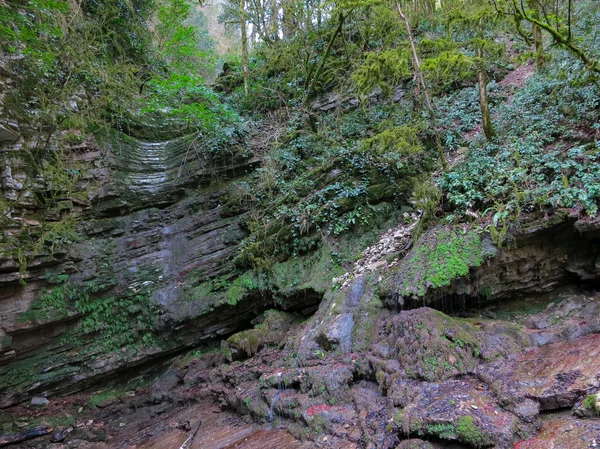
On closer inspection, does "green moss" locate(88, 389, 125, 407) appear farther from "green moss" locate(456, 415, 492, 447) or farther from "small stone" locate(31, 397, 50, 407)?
"green moss" locate(456, 415, 492, 447)

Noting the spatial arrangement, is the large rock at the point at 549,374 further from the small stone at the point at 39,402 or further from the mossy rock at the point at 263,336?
the small stone at the point at 39,402

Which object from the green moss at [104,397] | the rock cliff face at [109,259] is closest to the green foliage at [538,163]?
the rock cliff face at [109,259]

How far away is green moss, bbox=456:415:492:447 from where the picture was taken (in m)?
3.14

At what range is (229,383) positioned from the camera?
6.64m

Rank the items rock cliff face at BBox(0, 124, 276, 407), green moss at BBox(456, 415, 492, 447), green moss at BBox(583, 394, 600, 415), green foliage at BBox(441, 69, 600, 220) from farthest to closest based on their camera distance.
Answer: rock cliff face at BBox(0, 124, 276, 407) → green foliage at BBox(441, 69, 600, 220) → green moss at BBox(456, 415, 492, 447) → green moss at BBox(583, 394, 600, 415)

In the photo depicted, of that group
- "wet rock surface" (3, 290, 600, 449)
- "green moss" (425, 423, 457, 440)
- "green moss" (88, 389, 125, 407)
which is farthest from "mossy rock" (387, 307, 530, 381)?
"green moss" (88, 389, 125, 407)

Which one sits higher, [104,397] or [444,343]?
[444,343]

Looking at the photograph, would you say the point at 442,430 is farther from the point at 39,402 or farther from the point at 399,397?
the point at 39,402

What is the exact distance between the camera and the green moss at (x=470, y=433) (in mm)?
3141

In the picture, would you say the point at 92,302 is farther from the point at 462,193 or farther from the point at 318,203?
the point at 462,193

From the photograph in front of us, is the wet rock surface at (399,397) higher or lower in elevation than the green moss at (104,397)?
higher

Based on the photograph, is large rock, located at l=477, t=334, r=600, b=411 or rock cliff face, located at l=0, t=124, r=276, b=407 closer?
large rock, located at l=477, t=334, r=600, b=411

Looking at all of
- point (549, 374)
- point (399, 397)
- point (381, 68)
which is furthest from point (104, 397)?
point (381, 68)

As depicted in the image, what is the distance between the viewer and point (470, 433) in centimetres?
320
